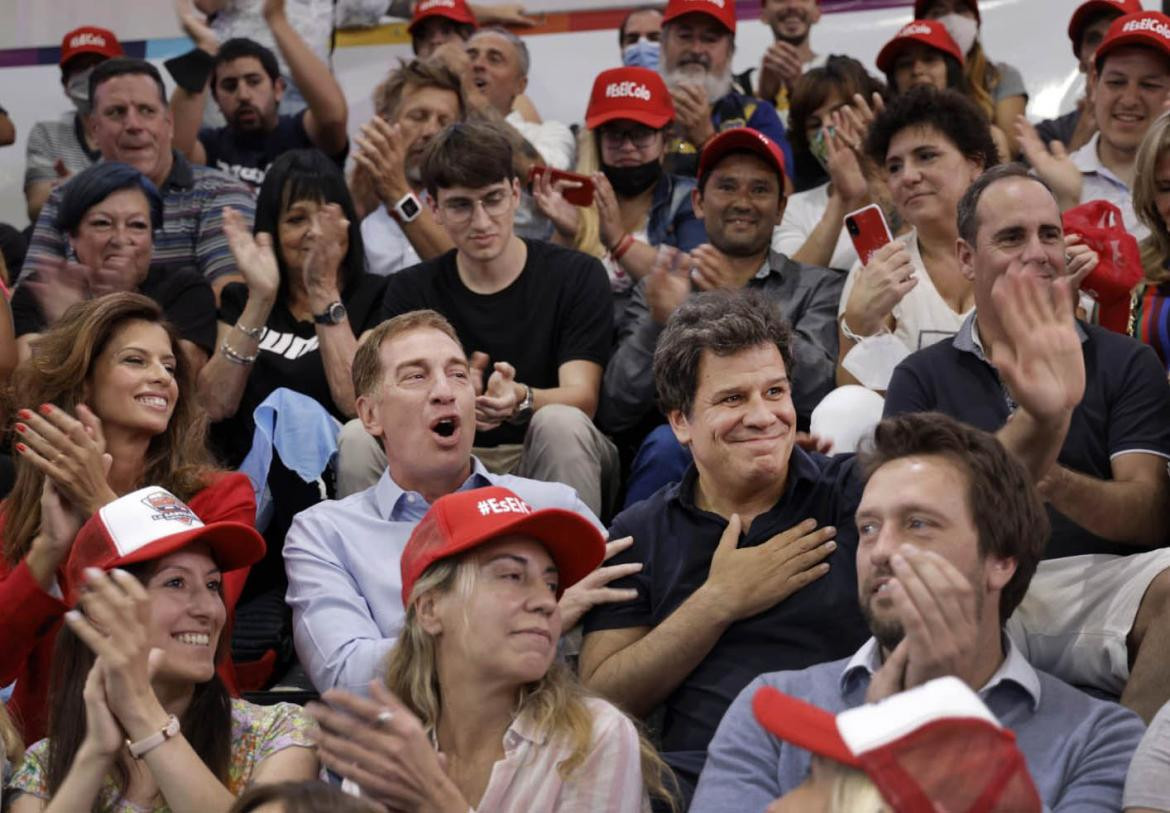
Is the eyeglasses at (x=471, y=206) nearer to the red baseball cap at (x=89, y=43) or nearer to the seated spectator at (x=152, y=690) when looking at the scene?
the seated spectator at (x=152, y=690)

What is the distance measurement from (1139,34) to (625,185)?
1.54 m

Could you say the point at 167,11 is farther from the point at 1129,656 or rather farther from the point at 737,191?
the point at 1129,656

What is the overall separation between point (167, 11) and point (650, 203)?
2970 millimetres

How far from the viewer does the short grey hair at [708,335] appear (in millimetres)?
3199

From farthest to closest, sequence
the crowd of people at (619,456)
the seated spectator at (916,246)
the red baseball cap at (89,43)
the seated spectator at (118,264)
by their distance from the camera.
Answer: the red baseball cap at (89,43) → the seated spectator at (118,264) → the seated spectator at (916,246) → the crowd of people at (619,456)

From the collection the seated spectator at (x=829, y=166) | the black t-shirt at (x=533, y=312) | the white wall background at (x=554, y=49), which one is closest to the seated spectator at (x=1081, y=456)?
the black t-shirt at (x=533, y=312)

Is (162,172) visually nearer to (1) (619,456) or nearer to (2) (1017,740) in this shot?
(1) (619,456)

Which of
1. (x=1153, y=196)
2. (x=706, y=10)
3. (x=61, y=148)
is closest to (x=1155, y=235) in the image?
(x=1153, y=196)

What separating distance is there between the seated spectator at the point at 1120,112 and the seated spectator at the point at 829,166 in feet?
1.52

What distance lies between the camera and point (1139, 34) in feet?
15.5

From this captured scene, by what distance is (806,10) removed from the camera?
6.05m

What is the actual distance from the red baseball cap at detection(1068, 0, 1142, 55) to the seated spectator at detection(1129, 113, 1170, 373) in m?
1.66

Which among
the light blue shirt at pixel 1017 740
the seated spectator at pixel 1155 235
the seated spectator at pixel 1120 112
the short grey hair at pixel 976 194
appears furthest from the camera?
the seated spectator at pixel 1120 112

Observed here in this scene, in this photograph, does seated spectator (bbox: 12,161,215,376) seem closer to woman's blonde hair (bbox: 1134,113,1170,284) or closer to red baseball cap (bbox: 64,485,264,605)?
red baseball cap (bbox: 64,485,264,605)
